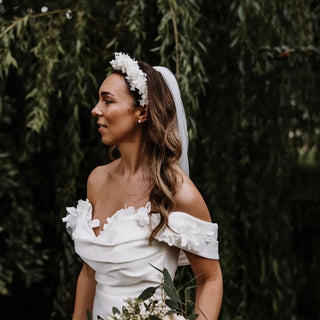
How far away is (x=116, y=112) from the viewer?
6.68ft

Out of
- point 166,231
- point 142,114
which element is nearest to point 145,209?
point 166,231

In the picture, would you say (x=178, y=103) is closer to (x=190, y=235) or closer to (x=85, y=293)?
(x=190, y=235)

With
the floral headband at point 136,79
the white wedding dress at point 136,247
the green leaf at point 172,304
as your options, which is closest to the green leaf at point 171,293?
the green leaf at point 172,304

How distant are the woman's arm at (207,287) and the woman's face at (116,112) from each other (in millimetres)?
448

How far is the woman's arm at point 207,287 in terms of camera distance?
1.98 meters

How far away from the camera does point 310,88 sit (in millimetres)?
3377

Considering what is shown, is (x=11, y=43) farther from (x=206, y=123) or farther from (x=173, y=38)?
(x=206, y=123)

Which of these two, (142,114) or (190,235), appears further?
(142,114)

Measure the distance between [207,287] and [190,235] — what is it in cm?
18

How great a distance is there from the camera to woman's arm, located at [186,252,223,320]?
6.48ft

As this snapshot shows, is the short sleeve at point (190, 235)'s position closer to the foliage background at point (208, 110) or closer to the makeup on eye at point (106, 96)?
the makeup on eye at point (106, 96)

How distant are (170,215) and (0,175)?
156 cm

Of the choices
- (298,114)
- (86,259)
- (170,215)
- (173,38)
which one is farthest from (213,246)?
(298,114)

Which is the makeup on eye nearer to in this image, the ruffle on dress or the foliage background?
the ruffle on dress
